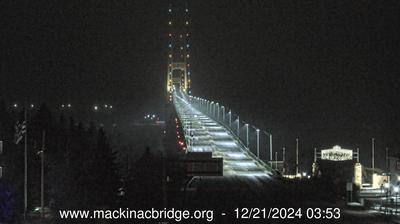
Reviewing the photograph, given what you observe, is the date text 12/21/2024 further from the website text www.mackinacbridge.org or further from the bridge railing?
the bridge railing

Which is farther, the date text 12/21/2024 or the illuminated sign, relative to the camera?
the illuminated sign

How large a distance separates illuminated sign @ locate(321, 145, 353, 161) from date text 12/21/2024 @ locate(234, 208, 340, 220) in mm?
31201

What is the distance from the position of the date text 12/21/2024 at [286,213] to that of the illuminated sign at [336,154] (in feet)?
102

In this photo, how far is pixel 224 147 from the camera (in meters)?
84.1

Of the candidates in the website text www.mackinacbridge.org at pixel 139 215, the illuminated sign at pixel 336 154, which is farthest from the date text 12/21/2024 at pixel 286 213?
the illuminated sign at pixel 336 154

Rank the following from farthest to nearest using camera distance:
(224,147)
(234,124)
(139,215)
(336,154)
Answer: (234,124)
(224,147)
(336,154)
(139,215)

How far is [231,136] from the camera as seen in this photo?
97.0 metres

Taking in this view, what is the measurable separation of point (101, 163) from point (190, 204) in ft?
35.7

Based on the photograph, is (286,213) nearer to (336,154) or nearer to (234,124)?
(336,154)

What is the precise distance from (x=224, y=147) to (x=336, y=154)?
18.5 meters

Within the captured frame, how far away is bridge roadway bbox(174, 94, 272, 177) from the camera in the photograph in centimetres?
6625

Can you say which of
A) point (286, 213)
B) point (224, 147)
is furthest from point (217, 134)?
point (286, 213)

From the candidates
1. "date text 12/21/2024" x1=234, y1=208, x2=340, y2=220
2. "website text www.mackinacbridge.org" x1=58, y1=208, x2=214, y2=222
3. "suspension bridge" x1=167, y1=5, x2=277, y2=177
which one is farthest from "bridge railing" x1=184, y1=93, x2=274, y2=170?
"website text www.mackinacbridge.org" x1=58, y1=208, x2=214, y2=222

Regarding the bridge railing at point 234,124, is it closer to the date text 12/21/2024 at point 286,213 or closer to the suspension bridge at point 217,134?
the suspension bridge at point 217,134
